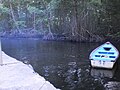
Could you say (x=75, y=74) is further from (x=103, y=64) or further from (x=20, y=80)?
(x=20, y=80)

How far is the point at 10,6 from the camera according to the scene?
1225 inches

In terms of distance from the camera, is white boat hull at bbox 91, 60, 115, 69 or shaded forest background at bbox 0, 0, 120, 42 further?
shaded forest background at bbox 0, 0, 120, 42

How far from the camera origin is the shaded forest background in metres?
22.9

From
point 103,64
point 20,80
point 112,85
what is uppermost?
point 20,80

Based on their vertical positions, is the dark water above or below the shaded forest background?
below

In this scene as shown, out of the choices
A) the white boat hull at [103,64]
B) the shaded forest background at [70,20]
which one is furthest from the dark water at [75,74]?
the shaded forest background at [70,20]

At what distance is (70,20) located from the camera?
2517cm

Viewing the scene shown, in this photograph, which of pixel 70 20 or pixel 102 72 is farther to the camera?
pixel 70 20

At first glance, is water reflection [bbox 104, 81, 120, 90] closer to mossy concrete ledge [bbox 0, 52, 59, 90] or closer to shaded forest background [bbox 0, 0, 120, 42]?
mossy concrete ledge [bbox 0, 52, 59, 90]

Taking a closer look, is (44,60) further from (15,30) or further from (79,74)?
(15,30)

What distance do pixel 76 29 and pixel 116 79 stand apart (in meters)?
13.8

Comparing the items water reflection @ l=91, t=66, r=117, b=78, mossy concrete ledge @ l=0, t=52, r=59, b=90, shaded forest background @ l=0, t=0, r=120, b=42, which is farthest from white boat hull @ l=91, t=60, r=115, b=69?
shaded forest background @ l=0, t=0, r=120, b=42

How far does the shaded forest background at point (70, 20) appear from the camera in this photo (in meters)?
22.9

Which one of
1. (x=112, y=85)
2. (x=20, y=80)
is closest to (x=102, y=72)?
(x=112, y=85)
